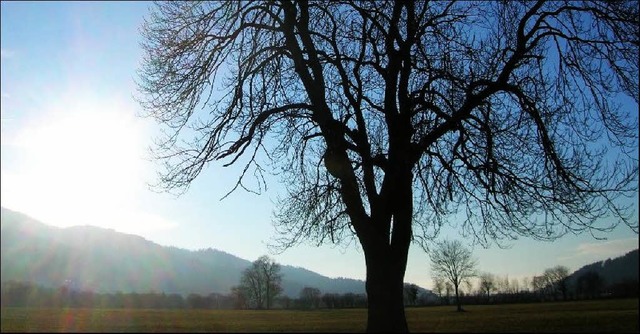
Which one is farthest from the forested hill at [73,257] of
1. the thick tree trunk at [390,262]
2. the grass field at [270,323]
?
the thick tree trunk at [390,262]

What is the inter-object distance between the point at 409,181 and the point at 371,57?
12.4 ft

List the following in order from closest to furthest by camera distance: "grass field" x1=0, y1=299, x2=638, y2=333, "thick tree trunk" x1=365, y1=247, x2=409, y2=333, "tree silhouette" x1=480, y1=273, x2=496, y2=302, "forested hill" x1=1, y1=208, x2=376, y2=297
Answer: "thick tree trunk" x1=365, y1=247, x2=409, y2=333
"grass field" x1=0, y1=299, x2=638, y2=333
"forested hill" x1=1, y1=208, x2=376, y2=297
"tree silhouette" x1=480, y1=273, x2=496, y2=302

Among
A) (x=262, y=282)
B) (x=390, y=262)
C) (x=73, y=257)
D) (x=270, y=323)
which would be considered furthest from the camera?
(x=262, y=282)

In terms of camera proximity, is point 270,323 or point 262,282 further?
point 262,282

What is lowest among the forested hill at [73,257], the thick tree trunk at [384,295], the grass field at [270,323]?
the grass field at [270,323]

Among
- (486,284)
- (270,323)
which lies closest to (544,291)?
(486,284)

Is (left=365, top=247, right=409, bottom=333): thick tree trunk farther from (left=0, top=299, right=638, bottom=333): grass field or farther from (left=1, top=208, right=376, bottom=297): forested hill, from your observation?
(left=1, top=208, right=376, bottom=297): forested hill

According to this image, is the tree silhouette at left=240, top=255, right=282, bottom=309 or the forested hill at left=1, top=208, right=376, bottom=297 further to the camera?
the tree silhouette at left=240, top=255, right=282, bottom=309

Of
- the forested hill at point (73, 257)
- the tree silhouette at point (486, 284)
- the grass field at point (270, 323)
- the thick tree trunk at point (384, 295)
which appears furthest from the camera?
the tree silhouette at point (486, 284)

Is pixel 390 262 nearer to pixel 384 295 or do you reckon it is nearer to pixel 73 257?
pixel 384 295

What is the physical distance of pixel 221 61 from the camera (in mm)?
12523

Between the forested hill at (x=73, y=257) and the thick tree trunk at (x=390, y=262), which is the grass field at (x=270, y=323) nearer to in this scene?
the forested hill at (x=73, y=257)

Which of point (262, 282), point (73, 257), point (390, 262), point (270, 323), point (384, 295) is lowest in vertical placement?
point (270, 323)

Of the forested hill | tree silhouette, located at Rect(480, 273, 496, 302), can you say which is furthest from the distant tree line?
the forested hill
